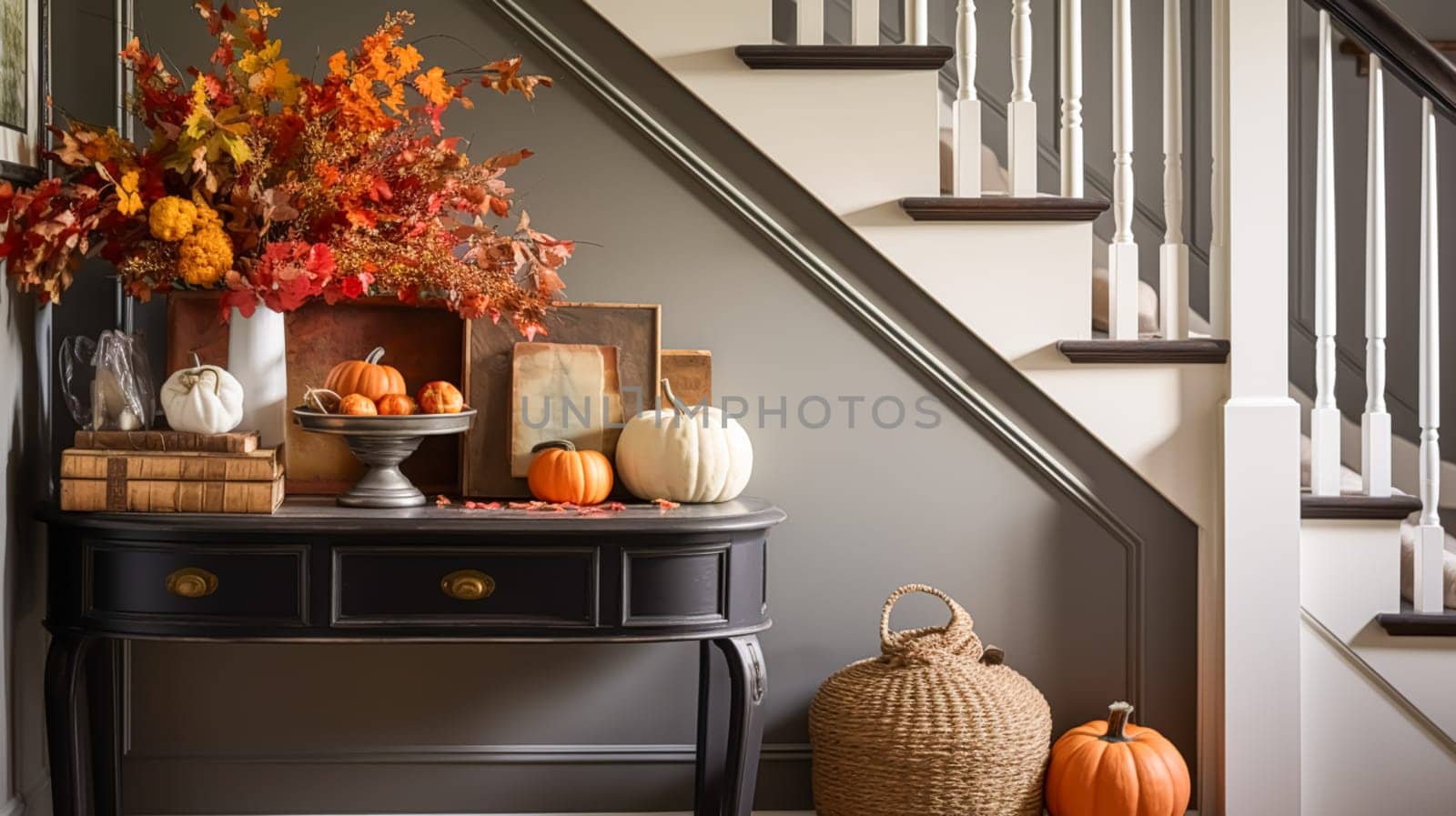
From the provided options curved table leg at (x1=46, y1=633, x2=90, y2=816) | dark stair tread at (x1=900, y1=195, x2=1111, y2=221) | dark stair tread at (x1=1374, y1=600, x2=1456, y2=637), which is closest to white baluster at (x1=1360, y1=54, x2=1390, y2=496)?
dark stair tread at (x1=1374, y1=600, x2=1456, y2=637)

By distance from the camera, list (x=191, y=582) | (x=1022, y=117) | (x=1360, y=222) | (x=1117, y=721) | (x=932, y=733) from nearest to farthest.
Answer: (x=191, y=582) < (x=932, y=733) < (x=1117, y=721) < (x=1022, y=117) < (x=1360, y=222)

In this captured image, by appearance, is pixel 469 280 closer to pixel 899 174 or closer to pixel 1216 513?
pixel 899 174

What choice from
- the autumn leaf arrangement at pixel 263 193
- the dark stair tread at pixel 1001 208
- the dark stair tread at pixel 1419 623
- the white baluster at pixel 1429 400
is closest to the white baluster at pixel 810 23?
the dark stair tread at pixel 1001 208

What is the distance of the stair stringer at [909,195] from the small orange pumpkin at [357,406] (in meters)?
0.88

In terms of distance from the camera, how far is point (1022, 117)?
7.72ft

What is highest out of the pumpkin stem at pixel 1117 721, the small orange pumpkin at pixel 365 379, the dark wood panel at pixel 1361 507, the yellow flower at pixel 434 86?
the yellow flower at pixel 434 86

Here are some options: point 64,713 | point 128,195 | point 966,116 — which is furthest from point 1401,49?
point 64,713

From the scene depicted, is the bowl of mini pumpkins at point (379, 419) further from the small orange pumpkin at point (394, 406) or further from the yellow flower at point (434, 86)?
the yellow flower at point (434, 86)

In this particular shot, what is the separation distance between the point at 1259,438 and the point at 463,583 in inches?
59.3

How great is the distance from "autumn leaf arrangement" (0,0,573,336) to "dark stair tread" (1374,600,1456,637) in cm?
179

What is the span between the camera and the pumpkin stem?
7.35 ft

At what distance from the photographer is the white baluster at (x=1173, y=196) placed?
2.38 m

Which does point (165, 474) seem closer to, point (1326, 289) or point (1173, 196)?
point (1173, 196)

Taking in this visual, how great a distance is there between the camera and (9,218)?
6.32 ft
